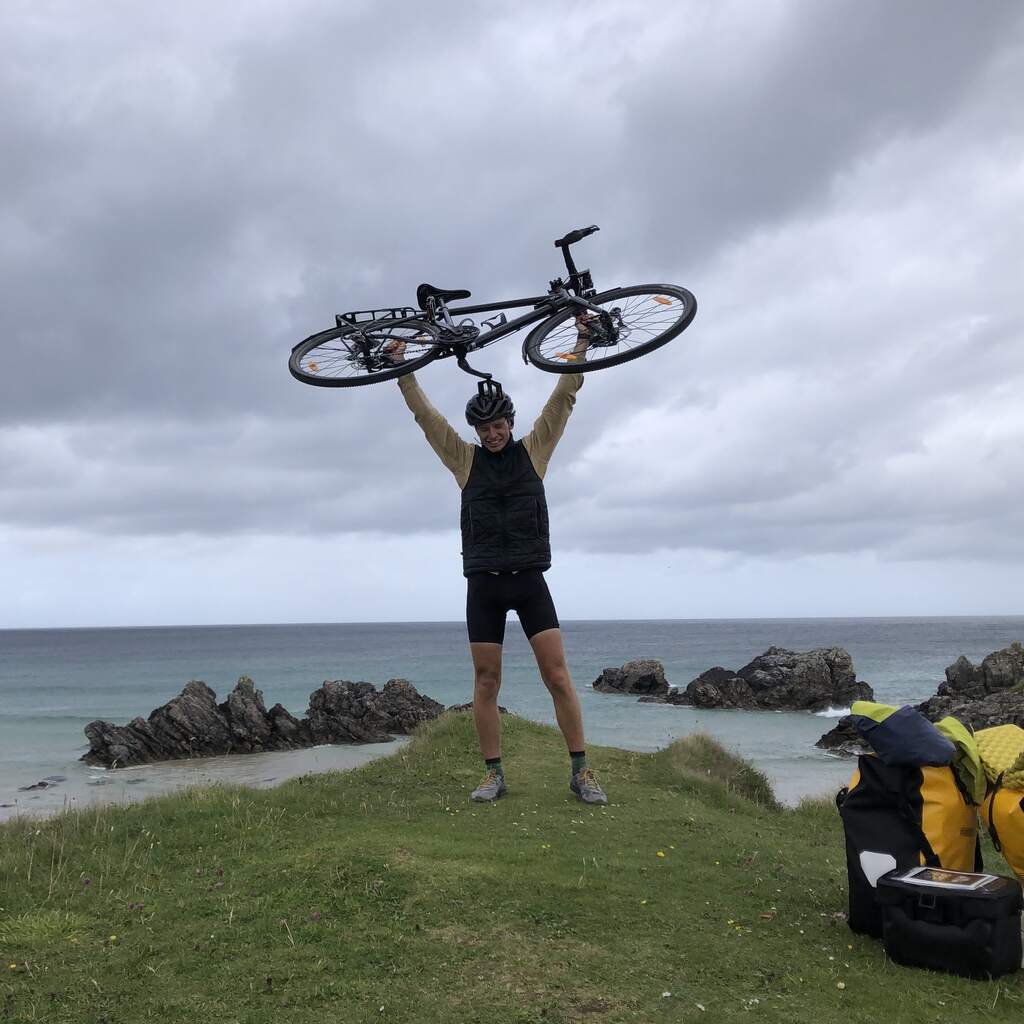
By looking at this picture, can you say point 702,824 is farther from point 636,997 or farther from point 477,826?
point 636,997

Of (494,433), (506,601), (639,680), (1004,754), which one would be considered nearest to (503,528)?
(506,601)

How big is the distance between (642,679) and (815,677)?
10.8 meters

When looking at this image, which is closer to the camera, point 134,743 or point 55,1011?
point 55,1011

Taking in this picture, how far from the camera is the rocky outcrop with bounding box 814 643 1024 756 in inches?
1043

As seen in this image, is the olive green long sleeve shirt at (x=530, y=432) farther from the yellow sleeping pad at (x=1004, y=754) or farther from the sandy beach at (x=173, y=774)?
the sandy beach at (x=173, y=774)

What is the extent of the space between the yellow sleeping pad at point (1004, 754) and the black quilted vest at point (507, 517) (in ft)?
10.3

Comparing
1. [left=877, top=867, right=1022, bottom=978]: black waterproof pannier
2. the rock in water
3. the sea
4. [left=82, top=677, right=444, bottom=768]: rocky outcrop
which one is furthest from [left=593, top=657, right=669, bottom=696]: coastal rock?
[left=877, top=867, right=1022, bottom=978]: black waterproof pannier

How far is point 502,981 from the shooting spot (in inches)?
137

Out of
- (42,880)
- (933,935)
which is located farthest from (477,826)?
(933,935)

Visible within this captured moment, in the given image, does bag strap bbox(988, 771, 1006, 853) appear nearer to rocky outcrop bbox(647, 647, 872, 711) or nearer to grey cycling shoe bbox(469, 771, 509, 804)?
grey cycling shoe bbox(469, 771, 509, 804)

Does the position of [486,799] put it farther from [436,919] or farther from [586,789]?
[436,919]

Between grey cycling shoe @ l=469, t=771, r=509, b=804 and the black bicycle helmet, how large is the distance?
2.91 meters

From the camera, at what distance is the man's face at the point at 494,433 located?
6.38m

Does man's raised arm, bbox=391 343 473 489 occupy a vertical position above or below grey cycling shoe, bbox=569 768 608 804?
above
